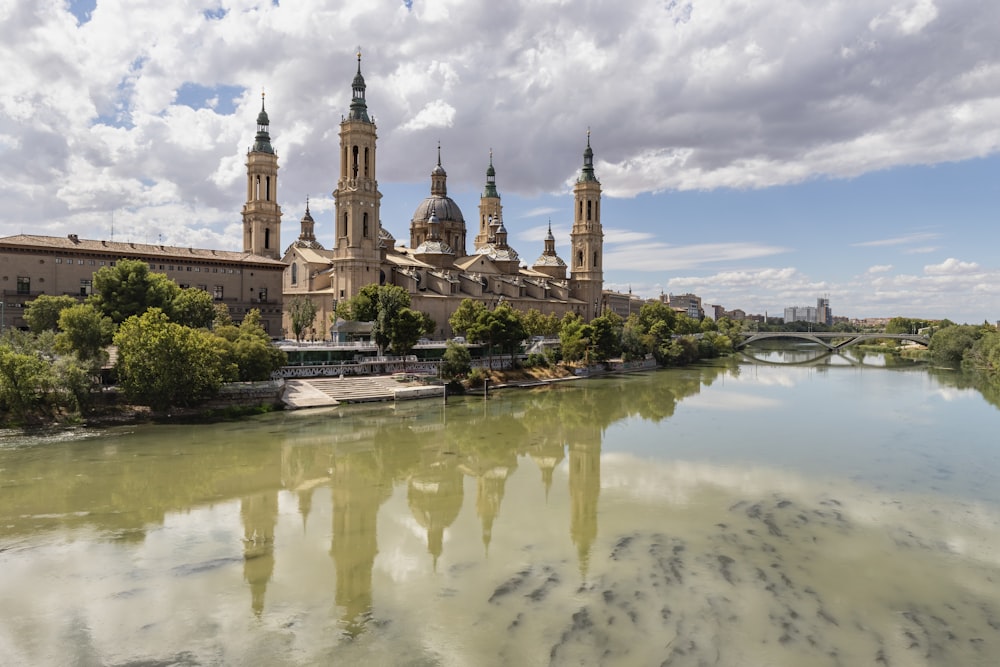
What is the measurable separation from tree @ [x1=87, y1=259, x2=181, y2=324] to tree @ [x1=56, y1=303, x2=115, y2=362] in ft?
21.3

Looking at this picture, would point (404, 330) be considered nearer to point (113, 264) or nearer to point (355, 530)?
point (113, 264)

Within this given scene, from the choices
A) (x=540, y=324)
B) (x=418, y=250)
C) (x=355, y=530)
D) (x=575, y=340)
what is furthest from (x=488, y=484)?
(x=418, y=250)

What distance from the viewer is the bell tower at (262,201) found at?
60438mm

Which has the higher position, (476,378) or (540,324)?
(540,324)

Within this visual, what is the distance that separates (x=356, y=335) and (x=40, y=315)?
18.2m

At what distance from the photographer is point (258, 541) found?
576 inches

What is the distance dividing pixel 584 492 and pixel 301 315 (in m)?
35.1

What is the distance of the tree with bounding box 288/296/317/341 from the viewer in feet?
159

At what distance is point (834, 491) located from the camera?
19391 millimetres

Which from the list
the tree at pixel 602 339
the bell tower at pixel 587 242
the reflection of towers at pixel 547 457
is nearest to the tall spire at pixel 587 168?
the bell tower at pixel 587 242

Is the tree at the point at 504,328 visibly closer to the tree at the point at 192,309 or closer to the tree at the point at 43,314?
the tree at the point at 192,309

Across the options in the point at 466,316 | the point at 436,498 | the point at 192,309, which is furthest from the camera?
the point at 466,316

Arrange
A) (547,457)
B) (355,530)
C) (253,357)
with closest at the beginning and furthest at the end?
(355,530) → (547,457) → (253,357)

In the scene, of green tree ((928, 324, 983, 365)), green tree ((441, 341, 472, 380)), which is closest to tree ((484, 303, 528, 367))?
green tree ((441, 341, 472, 380))
